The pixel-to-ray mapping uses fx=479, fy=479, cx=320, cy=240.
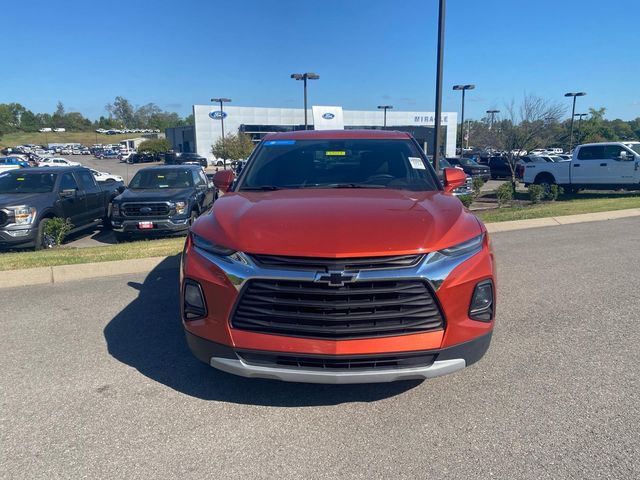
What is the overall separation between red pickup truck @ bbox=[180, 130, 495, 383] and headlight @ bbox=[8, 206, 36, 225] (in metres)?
7.67

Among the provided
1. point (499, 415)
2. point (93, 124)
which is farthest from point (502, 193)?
point (93, 124)

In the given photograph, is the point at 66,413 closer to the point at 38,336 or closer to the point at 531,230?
the point at 38,336

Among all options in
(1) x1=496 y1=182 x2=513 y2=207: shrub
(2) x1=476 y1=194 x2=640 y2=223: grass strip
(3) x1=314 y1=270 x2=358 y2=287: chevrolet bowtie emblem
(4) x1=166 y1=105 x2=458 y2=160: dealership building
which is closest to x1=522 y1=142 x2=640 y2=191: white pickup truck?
(2) x1=476 y1=194 x2=640 y2=223: grass strip

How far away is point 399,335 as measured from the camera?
2775mm

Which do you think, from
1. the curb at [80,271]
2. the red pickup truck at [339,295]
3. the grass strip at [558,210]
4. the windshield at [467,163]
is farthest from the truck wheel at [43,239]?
the windshield at [467,163]

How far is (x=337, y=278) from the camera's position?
2.71 metres

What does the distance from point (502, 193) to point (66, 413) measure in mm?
15378

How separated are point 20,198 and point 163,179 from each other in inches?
127

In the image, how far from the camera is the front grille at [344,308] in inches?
108

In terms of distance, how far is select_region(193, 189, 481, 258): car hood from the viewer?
2793mm

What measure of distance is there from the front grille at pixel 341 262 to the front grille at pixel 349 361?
510 millimetres

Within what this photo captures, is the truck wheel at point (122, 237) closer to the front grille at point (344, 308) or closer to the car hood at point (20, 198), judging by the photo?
the car hood at point (20, 198)

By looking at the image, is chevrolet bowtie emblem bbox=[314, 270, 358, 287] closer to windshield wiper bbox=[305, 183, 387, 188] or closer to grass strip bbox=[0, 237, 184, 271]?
windshield wiper bbox=[305, 183, 387, 188]

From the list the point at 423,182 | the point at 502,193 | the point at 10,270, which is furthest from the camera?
the point at 502,193
